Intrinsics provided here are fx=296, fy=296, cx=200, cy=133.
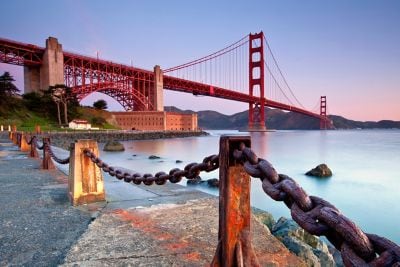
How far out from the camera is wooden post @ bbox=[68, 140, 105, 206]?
3561mm

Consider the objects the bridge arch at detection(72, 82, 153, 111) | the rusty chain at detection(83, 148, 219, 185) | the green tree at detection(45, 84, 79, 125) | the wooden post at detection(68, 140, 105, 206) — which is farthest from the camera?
the bridge arch at detection(72, 82, 153, 111)

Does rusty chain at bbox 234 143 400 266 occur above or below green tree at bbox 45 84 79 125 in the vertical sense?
below

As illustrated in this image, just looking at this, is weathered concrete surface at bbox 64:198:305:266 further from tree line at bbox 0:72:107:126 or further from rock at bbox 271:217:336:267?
tree line at bbox 0:72:107:126

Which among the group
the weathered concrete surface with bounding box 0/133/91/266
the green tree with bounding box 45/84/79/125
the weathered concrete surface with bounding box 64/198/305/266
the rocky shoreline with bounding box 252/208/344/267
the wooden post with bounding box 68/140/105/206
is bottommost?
the rocky shoreline with bounding box 252/208/344/267

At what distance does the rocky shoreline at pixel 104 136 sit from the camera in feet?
93.6

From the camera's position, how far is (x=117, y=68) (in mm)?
56844

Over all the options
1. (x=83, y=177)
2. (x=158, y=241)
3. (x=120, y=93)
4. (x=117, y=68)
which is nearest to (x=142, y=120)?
(x=120, y=93)

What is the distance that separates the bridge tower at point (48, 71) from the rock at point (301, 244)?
49.0 metres

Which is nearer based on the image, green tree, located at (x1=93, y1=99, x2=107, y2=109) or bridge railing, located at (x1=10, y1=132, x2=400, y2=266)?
bridge railing, located at (x1=10, y1=132, x2=400, y2=266)

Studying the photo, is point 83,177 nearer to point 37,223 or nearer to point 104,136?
point 37,223

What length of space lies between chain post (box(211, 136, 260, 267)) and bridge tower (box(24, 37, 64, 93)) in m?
50.7

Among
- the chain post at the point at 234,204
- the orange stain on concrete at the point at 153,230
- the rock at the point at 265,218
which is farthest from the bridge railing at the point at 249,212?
the rock at the point at 265,218

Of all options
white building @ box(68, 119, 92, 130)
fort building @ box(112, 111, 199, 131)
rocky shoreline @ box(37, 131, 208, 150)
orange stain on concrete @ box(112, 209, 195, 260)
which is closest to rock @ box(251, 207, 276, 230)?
orange stain on concrete @ box(112, 209, 195, 260)

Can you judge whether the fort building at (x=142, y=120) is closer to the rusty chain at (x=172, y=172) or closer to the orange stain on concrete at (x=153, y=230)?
the rusty chain at (x=172, y=172)
